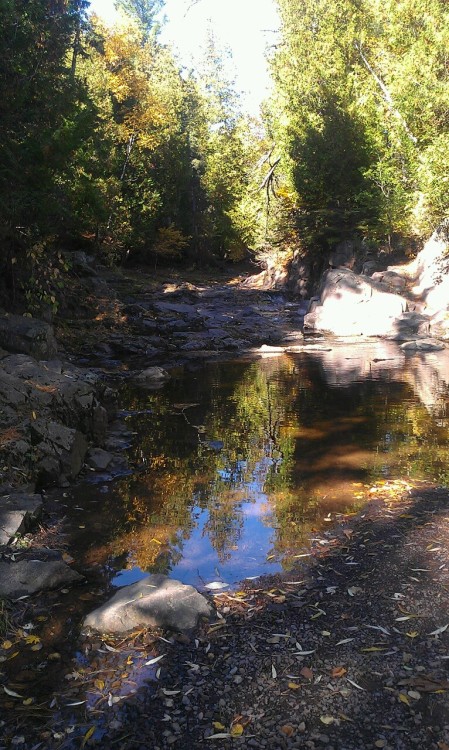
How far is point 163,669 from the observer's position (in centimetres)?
333

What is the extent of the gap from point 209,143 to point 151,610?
44.9 m

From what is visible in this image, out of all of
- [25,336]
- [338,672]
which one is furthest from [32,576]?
[25,336]

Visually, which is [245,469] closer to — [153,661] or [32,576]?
[32,576]

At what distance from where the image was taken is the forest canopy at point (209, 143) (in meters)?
11.4

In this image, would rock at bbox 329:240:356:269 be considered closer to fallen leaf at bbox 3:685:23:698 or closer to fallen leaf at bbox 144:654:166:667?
fallen leaf at bbox 144:654:166:667

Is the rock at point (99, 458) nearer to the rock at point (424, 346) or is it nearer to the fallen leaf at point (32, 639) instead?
the fallen leaf at point (32, 639)

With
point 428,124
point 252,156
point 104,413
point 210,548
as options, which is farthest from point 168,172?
point 210,548

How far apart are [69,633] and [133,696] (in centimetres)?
87

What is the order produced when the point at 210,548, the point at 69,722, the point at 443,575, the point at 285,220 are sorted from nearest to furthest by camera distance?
the point at 69,722 < the point at 443,575 < the point at 210,548 < the point at 285,220

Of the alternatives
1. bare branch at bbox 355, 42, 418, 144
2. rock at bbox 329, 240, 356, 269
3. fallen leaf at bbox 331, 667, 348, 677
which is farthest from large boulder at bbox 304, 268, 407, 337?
fallen leaf at bbox 331, 667, 348, 677

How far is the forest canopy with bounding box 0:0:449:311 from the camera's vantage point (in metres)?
11.4

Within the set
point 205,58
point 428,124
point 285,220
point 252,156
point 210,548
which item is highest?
point 205,58

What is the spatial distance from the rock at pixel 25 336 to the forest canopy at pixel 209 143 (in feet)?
2.71

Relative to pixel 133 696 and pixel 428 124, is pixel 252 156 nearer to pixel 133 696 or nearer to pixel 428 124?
pixel 428 124
